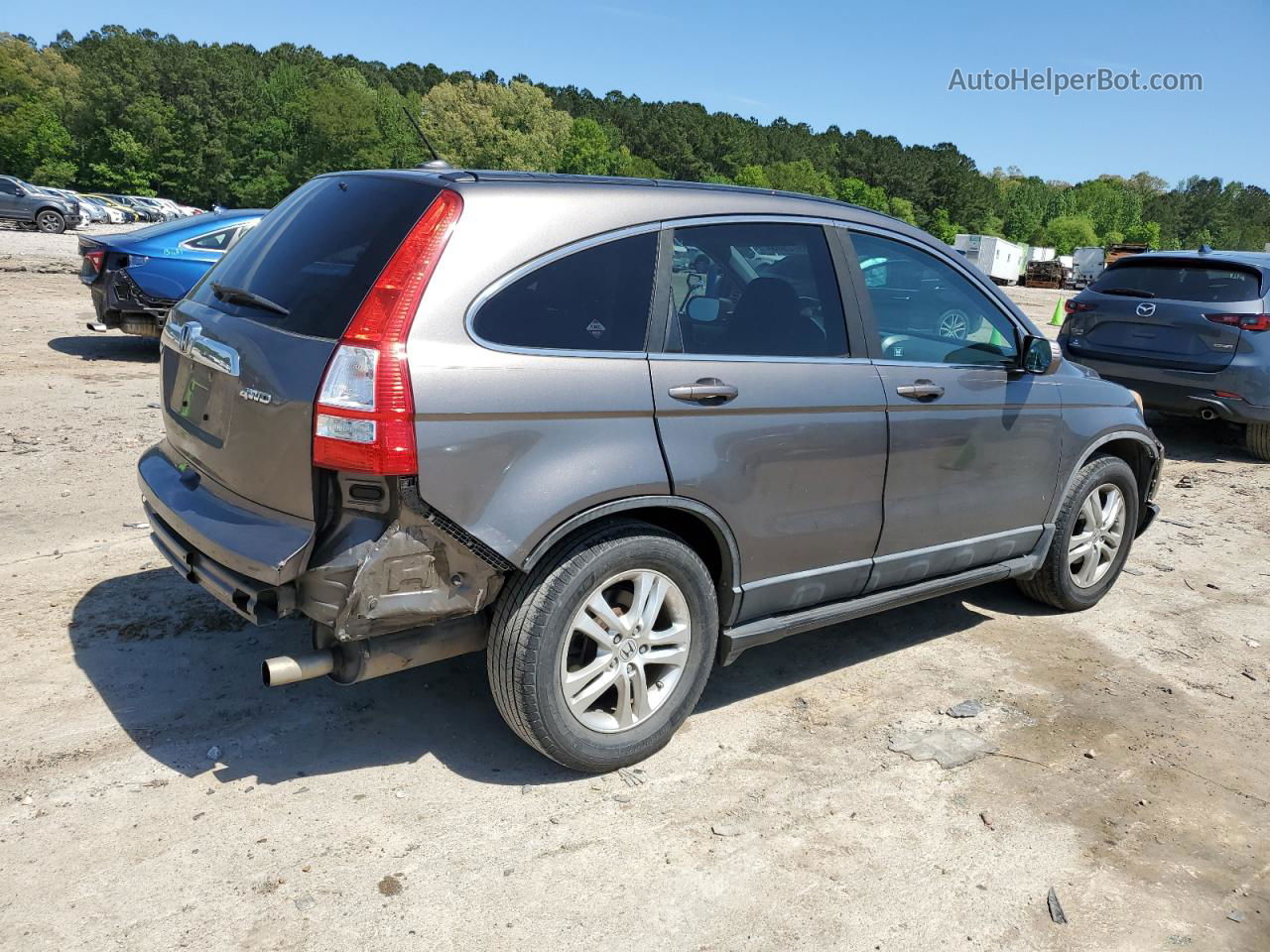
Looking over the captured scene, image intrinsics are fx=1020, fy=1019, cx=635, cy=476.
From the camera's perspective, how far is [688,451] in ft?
11.1

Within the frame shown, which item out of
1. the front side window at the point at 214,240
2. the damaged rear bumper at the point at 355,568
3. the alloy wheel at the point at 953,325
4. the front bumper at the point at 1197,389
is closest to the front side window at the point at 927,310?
the alloy wheel at the point at 953,325

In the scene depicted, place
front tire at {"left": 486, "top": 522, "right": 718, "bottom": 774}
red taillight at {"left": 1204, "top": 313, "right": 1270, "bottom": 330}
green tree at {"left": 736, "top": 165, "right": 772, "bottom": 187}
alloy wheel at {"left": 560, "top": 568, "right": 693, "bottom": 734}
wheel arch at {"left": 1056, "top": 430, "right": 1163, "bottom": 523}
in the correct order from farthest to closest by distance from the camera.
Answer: green tree at {"left": 736, "top": 165, "right": 772, "bottom": 187}, red taillight at {"left": 1204, "top": 313, "right": 1270, "bottom": 330}, wheel arch at {"left": 1056, "top": 430, "right": 1163, "bottom": 523}, alloy wheel at {"left": 560, "top": 568, "right": 693, "bottom": 734}, front tire at {"left": 486, "top": 522, "right": 718, "bottom": 774}

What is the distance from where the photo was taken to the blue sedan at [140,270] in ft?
32.4

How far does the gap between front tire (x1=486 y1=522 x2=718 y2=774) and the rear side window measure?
0.63 metres

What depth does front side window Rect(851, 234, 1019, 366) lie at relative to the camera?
409 cm

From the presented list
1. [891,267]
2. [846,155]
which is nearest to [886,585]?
[891,267]

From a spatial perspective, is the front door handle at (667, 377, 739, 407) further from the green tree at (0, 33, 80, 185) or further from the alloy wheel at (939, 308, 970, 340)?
the green tree at (0, 33, 80, 185)

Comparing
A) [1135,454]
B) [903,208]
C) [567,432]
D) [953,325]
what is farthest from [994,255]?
[903,208]

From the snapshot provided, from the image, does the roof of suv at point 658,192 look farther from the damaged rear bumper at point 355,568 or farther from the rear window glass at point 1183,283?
the rear window glass at point 1183,283

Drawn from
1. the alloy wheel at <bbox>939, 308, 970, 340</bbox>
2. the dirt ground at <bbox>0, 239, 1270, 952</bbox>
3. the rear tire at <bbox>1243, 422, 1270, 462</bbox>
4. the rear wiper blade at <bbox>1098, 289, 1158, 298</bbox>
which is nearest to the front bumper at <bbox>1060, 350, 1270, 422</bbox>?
the rear tire at <bbox>1243, 422, 1270, 462</bbox>

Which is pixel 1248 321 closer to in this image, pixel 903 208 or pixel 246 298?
pixel 246 298

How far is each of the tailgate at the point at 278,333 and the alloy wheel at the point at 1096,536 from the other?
3674 mm

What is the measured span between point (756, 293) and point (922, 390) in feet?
2.73

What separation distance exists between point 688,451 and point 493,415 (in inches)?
28.1
